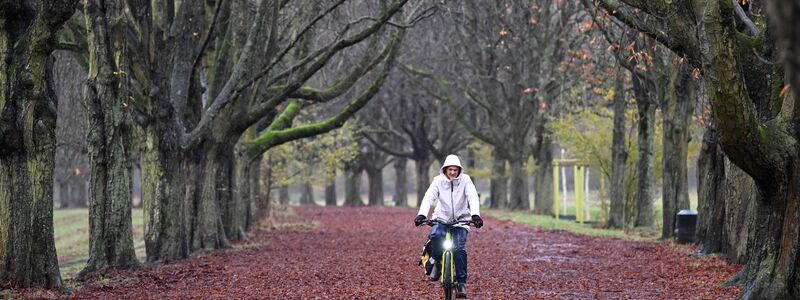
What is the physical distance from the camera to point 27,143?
1357cm

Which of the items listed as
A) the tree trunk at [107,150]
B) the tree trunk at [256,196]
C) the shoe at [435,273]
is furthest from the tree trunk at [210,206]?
the shoe at [435,273]

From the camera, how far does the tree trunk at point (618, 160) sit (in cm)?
3019

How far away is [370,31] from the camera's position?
23109 mm

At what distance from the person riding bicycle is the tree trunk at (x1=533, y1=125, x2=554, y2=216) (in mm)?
32391

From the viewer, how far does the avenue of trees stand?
1164cm

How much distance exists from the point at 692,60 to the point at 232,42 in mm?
12201

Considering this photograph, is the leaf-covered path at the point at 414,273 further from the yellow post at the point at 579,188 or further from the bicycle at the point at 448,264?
the yellow post at the point at 579,188

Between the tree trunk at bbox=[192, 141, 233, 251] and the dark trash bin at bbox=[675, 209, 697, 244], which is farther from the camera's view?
the dark trash bin at bbox=[675, 209, 697, 244]

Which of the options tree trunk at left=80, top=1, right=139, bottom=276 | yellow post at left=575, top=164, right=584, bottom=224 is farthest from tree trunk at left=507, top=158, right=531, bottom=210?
tree trunk at left=80, top=1, right=139, bottom=276

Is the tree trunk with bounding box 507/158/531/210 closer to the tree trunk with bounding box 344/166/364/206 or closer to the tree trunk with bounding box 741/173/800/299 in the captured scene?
the tree trunk with bounding box 344/166/364/206

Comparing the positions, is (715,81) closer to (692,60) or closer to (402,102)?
(692,60)

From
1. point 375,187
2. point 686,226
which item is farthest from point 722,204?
point 375,187

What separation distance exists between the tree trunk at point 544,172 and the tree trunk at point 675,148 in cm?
1919

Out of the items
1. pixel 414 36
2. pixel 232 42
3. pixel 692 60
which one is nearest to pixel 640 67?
pixel 232 42
